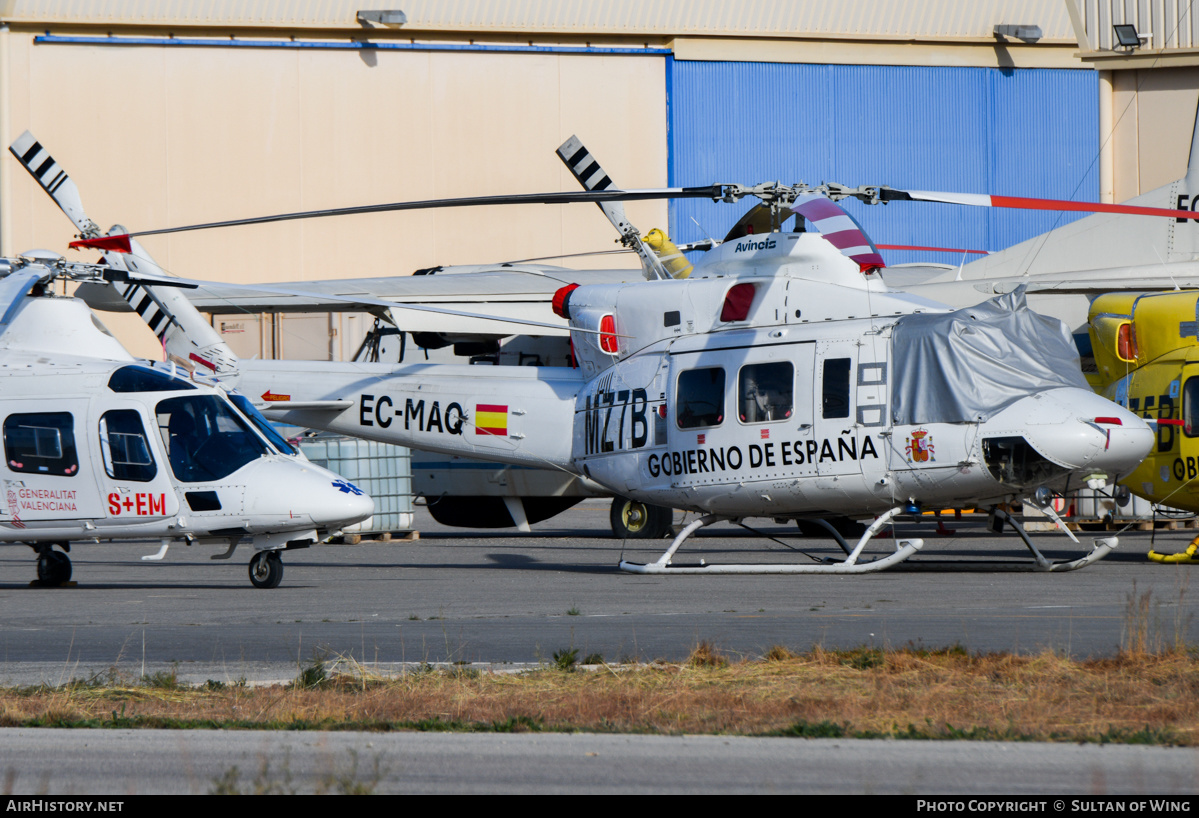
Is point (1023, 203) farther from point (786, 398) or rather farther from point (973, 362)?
point (786, 398)

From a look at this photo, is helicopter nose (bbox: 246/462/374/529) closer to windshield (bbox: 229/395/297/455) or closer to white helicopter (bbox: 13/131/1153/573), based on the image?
windshield (bbox: 229/395/297/455)

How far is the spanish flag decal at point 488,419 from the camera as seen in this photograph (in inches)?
663

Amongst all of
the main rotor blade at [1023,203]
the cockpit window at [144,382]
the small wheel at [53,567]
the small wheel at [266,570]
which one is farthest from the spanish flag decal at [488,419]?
the main rotor blade at [1023,203]

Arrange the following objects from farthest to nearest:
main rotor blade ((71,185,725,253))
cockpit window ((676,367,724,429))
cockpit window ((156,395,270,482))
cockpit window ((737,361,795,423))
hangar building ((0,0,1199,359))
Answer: hangar building ((0,0,1199,359))
cockpit window ((676,367,724,429))
cockpit window ((737,361,795,423))
cockpit window ((156,395,270,482))
main rotor blade ((71,185,725,253))

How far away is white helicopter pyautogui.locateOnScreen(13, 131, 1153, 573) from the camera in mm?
13648

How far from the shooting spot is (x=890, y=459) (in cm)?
1403

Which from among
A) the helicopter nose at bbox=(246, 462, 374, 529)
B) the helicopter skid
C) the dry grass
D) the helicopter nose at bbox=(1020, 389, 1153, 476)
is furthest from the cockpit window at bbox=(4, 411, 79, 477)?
the helicopter nose at bbox=(1020, 389, 1153, 476)

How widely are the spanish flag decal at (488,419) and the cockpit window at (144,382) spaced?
374 cm

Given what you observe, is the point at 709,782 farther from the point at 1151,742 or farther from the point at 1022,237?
the point at 1022,237

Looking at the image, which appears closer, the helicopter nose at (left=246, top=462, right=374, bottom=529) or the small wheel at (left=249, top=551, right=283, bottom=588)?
the helicopter nose at (left=246, top=462, right=374, bottom=529)

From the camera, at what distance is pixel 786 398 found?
14.6m

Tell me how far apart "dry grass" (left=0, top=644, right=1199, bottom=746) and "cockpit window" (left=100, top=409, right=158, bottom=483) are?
22.6 feet

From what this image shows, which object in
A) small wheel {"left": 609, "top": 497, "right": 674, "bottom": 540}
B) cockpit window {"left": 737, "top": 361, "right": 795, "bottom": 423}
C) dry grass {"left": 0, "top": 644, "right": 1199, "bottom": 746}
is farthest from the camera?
→ small wheel {"left": 609, "top": 497, "right": 674, "bottom": 540}

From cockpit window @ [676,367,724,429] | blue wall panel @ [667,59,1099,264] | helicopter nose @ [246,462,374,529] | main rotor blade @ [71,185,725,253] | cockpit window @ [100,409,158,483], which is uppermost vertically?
blue wall panel @ [667,59,1099,264]
